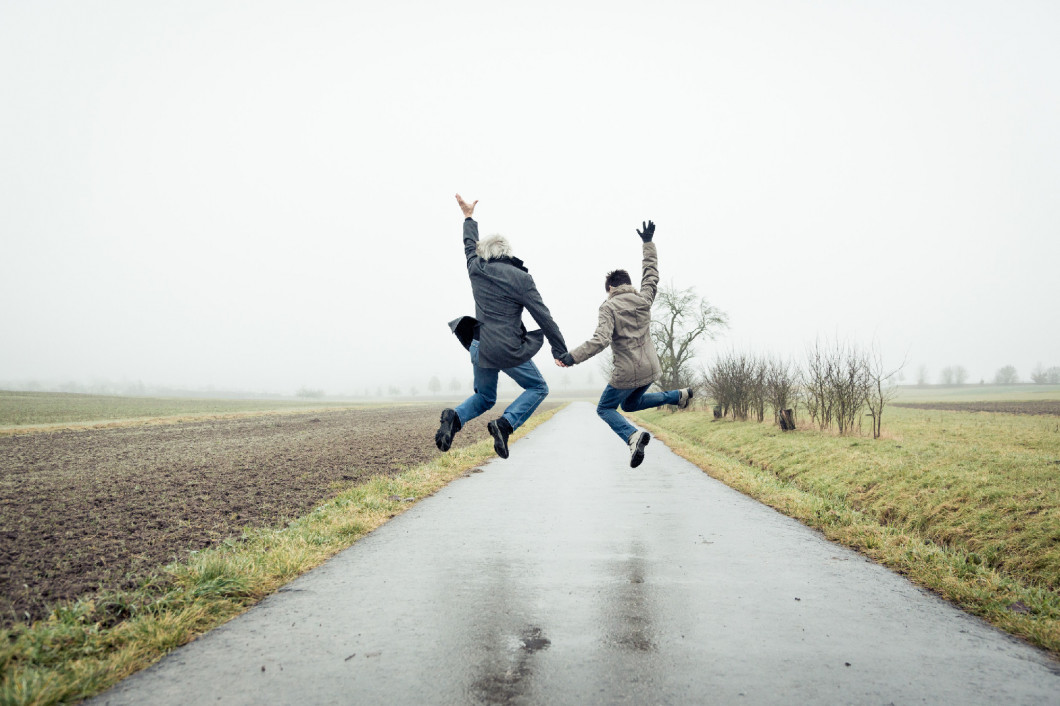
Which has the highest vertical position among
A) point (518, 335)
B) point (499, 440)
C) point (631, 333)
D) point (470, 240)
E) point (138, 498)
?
point (470, 240)

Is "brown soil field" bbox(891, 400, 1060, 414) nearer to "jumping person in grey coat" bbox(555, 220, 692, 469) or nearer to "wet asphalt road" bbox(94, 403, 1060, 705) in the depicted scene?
"jumping person in grey coat" bbox(555, 220, 692, 469)

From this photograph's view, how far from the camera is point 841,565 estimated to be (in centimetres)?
527

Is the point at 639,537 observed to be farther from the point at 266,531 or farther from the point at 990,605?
the point at 266,531

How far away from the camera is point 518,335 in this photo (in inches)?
204

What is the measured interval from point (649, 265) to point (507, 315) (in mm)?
1872

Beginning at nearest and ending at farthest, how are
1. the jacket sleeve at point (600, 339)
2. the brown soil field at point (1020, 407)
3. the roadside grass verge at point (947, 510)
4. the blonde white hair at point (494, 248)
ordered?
the roadside grass verge at point (947, 510), the blonde white hair at point (494, 248), the jacket sleeve at point (600, 339), the brown soil field at point (1020, 407)

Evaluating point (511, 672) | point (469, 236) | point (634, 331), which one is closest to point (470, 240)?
point (469, 236)

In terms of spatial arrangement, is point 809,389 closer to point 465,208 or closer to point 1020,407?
point 465,208

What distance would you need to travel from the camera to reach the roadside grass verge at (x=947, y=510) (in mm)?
4516

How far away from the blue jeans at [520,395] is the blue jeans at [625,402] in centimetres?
90

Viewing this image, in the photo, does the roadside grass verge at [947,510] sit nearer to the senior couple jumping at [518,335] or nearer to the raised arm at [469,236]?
the senior couple jumping at [518,335]

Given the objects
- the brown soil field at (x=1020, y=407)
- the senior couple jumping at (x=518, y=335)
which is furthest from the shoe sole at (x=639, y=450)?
the brown soil field at (x=1020, y=407)

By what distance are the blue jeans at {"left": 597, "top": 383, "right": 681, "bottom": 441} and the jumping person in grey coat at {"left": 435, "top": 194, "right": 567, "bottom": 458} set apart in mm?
1265

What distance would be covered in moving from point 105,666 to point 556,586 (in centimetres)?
289
